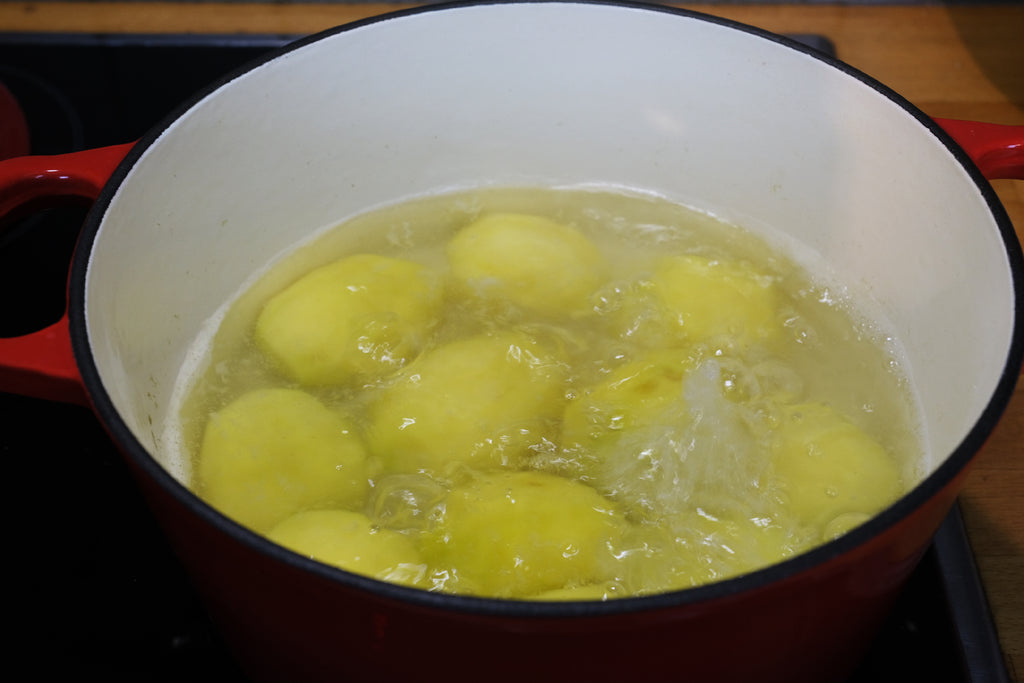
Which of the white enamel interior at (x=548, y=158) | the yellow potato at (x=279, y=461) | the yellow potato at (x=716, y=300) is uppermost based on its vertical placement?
the white enamel interior at (x=548, y=158)

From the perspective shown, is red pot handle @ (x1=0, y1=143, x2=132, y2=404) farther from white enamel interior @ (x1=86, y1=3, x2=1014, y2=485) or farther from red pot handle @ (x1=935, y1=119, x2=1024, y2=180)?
red pot handle @ (x1=935, y1=119, x2=1024, y2=180)

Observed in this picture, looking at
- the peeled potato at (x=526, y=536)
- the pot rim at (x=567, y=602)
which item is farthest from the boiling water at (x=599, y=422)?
the pot rim at (x=567, y=602)

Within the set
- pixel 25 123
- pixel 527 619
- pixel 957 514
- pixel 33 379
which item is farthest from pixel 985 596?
pixel 25 123

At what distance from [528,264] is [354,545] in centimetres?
33

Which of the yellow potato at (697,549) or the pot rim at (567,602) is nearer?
the pot rim at (567,602)

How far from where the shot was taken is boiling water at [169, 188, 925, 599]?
555 mm

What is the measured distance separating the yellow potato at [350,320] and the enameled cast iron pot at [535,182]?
0.31ft

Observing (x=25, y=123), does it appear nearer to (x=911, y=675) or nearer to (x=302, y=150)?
(x=302, y=150)

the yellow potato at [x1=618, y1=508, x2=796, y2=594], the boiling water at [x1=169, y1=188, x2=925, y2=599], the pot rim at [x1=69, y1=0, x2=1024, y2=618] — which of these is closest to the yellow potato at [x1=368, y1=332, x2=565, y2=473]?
the boiling water at [x1=169, y1=188, x2=925, y2=599]

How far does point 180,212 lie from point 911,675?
2.08 ft

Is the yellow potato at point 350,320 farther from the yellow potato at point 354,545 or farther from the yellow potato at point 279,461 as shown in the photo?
the yellow potato at point 354,545

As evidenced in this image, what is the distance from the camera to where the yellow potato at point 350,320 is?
2.37ft

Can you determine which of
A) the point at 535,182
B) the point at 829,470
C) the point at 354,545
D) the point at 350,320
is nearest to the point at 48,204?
the point at 350,320

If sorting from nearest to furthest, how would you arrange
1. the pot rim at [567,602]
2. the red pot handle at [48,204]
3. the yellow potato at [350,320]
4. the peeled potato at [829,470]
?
the pot rim at [567,602] → the red pot handle at [48,204] → the peeled potato at [829,470] → the yellow potato at [350,320]
